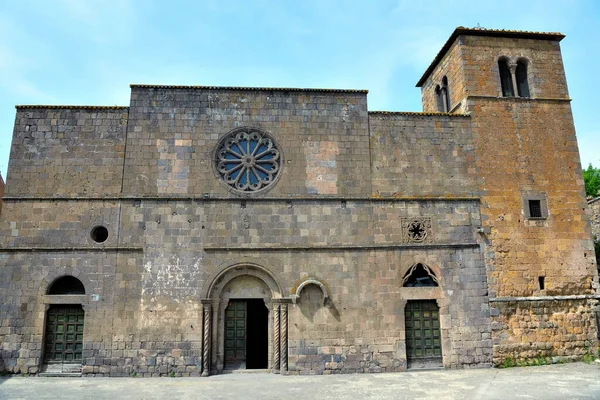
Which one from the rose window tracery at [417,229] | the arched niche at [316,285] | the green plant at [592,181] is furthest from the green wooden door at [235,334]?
the green plant at [592,181]

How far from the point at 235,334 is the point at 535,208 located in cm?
1027

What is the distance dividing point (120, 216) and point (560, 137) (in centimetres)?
1437

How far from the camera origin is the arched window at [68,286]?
12.8 metres

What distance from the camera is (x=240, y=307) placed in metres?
13.1

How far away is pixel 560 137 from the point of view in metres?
14.6

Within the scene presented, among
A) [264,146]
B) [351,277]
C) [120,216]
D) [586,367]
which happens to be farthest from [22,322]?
[586,367]

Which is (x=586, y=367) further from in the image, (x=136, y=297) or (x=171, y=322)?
(x=136, y=297)

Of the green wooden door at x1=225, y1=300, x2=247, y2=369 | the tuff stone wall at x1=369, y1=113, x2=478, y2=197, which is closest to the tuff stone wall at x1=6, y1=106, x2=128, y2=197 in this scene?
the green wooden door at x1=225, y1=300, x2=247, y2=369

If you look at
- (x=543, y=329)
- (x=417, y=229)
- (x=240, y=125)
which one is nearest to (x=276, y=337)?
(x=417, y=229)

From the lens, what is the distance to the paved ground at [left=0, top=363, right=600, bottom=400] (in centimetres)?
1010

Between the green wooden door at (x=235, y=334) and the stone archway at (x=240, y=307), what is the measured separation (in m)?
0.03

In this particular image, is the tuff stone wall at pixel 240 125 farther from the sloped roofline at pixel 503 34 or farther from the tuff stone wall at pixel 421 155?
the sloped roofline at pixel 503 34

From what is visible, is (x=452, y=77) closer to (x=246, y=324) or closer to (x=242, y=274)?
(x=242, y=274)

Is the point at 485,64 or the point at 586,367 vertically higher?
the point at 485,64
